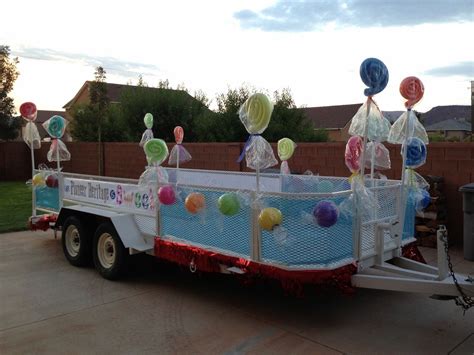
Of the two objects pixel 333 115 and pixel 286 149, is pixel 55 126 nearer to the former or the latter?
pixel 286 149

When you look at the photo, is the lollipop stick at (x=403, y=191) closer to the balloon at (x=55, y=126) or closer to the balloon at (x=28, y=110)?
the balloon at (x=55, y=126)

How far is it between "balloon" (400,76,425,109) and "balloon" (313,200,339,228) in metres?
1.51

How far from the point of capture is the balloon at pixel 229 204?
4.27m

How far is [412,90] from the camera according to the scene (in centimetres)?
450

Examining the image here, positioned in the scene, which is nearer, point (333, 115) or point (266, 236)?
point (266, 236)

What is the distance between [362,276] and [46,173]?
5516mm

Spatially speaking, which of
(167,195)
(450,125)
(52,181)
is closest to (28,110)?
(52,181)

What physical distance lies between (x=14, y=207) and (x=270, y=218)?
10185 mm

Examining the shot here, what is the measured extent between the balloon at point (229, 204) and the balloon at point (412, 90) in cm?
196

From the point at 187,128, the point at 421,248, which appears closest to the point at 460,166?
the point at 421,248

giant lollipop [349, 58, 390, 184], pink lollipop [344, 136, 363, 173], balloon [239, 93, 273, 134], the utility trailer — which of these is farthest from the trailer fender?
giant lollipop [349, 58, 390, 184]

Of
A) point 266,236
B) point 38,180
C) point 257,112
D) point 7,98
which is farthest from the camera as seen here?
point 7,98

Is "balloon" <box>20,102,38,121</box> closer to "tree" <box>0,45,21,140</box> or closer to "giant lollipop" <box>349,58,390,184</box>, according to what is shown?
"giant lollipop" <box>349,58,390,184</box>

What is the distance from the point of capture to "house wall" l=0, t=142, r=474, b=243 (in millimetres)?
7363
